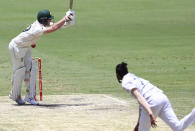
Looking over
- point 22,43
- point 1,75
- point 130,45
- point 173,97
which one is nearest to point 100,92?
point 173,97

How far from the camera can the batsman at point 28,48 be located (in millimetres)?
14320

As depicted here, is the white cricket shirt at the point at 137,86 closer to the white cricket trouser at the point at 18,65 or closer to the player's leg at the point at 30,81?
the white cricket trouser at the point at 18,65

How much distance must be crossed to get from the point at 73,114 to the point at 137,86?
4.07 m

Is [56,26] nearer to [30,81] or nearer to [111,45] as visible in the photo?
[30,81]

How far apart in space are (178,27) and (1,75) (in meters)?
16.0

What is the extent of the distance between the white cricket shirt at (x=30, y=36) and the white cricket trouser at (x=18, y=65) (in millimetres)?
125

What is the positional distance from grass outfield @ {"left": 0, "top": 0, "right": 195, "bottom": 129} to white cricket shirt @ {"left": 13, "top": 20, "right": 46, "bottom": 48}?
276cm

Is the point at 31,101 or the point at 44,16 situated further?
the point at 31,101

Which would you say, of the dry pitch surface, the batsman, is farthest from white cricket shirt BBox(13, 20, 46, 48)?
the dry pitch surface

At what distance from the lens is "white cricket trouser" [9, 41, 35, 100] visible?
14641 millimetres

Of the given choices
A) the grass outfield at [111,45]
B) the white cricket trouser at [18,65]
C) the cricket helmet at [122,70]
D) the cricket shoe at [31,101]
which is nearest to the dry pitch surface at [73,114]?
the cricket shoe at [31,101]

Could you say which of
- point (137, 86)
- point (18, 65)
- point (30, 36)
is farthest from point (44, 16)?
point (137, 86)

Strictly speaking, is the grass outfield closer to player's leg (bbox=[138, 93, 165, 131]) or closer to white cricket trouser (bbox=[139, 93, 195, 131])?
white cricket trouser (bbox=[139, 93, 195, 131])

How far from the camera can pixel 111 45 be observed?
2809 cm
